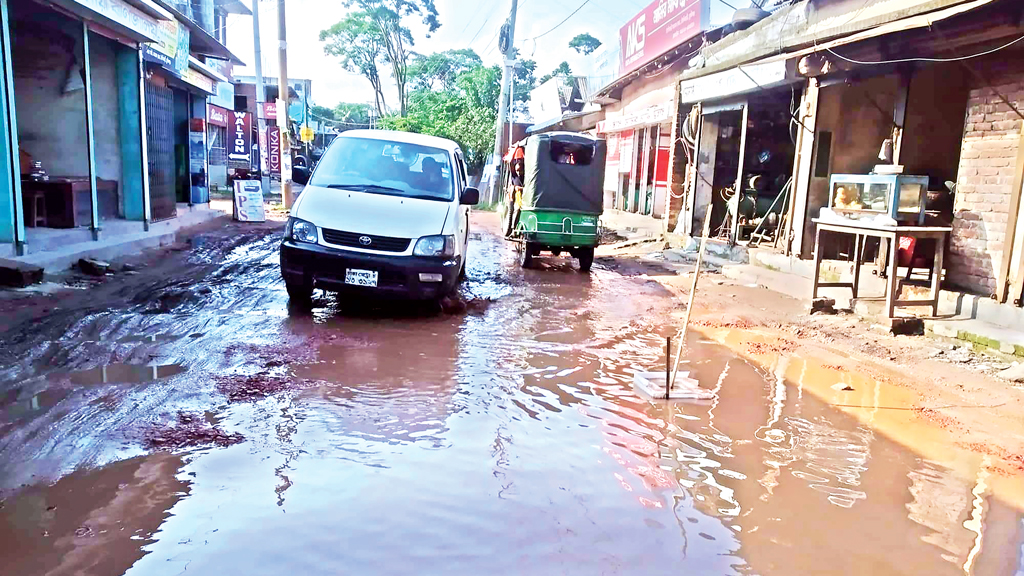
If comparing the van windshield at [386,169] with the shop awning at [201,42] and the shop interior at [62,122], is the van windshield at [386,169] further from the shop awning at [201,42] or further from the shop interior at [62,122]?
the shop awning at [201,42]

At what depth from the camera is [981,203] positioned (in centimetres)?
801

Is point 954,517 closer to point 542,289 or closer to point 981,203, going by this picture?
point 981,203

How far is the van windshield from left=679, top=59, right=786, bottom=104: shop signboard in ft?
19.4

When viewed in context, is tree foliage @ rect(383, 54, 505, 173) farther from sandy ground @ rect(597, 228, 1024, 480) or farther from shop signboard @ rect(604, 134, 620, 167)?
sandy ground @ rect(597, 228, 1024, 480)

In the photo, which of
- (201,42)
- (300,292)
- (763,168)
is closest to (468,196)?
(300,292)

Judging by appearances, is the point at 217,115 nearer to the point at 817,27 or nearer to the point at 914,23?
the point at 817,27

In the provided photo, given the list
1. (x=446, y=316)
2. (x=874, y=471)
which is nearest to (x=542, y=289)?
(x=446, y=316)

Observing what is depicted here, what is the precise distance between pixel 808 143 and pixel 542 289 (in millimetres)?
5194

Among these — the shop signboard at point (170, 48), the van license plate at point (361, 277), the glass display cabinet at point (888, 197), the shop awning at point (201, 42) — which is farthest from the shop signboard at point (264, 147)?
the glass display cabinet at point (888, 197)

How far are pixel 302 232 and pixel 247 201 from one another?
11.3 meters

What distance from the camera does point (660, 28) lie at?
19.7 meters

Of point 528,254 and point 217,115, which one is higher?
point 217,115

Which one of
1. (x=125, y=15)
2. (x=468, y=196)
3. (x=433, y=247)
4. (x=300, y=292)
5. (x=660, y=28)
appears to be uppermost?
(x=660, y=28)

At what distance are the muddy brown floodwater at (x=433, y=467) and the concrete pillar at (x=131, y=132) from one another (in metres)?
6.61
